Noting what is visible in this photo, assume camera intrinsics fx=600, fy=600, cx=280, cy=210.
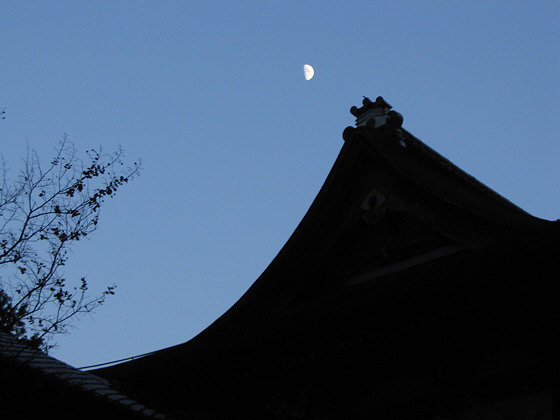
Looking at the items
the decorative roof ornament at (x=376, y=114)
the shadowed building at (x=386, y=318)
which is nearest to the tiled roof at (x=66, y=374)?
the shadowed building at (x=386, y=318)

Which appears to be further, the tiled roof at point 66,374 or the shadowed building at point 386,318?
the tiled roof at point 66,374

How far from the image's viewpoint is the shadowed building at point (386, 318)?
587 cm

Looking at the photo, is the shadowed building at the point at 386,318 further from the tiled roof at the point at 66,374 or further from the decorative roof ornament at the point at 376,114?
the tiled roof at the point at 66,374

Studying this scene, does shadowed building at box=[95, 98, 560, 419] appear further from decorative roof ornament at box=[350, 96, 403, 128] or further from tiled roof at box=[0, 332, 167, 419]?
tiled roof at box=[0, 332, 167, 419]

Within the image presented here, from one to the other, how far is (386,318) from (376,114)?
5.44 meters

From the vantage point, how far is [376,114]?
35.5ft

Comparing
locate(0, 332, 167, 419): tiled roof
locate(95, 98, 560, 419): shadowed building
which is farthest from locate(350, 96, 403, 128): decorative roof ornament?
locate(0, 332, 167, 419): tiled roof

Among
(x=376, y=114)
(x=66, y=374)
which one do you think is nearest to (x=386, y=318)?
(x=66, y=374)

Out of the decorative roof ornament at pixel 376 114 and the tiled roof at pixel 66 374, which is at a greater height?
the decorative roof ornament at pixel 376 114

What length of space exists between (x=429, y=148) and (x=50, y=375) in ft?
23.8

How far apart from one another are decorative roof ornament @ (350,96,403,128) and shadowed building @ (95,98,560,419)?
10 cm

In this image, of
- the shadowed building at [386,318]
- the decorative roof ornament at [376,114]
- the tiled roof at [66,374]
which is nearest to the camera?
the shadowed building at [386,318]

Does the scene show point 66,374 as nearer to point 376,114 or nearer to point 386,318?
point 386,318

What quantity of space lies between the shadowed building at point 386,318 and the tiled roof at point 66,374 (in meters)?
0.41
